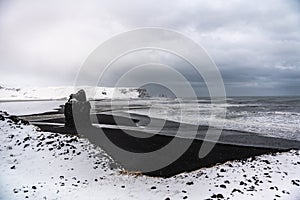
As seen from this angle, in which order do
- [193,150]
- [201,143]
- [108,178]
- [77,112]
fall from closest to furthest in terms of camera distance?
[108,178] < [193,150] < [201,143] < [77,112]

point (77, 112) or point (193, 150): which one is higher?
point (77, 112)

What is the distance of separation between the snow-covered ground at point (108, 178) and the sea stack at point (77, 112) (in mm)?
6868

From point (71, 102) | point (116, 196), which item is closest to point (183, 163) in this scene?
point (116, 196)

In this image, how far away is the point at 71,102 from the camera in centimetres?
1836

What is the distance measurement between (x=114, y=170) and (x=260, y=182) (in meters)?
4.92

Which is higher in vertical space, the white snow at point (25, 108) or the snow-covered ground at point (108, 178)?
the white snow at point (25, 108)

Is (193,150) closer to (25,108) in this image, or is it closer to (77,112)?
(77,112)

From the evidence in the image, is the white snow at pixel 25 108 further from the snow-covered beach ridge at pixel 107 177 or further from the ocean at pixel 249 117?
the snow-covered beach ridge at pixel 107 177

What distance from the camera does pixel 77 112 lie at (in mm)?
18797

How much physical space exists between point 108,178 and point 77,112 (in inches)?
420

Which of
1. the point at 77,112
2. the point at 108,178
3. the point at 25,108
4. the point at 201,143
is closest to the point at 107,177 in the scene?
the point at 108,178

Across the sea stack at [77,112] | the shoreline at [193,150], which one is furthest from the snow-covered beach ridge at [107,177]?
the sea stack at [77,112]

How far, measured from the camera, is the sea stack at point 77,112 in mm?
18562

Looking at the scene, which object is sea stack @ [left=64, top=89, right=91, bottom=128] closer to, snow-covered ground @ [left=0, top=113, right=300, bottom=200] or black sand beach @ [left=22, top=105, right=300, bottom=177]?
black sand beach @ [left=22, top=105, right=300, bottom=177]
